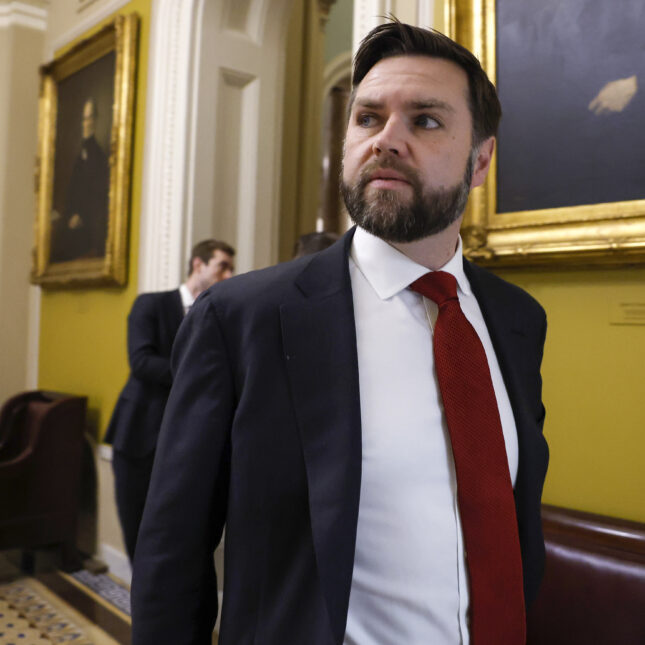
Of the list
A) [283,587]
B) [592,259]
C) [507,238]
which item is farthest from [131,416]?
[283,587]

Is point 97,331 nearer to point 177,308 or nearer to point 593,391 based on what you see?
point 177,308

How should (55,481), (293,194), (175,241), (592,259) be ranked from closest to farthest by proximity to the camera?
1. (592,259)
2. (175,241)
3. (55,481)
4. (293,194)

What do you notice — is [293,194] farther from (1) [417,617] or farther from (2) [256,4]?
(1) [417,617]

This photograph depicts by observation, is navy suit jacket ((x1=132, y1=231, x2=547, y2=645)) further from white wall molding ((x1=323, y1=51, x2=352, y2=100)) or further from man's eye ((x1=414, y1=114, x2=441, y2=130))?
white wall molding ((x1=323, y1=51, x2=352, y2=100))

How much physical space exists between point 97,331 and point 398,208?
4.33 m

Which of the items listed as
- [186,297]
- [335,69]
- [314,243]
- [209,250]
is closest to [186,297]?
[186,297]

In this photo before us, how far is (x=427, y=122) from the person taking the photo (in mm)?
1307

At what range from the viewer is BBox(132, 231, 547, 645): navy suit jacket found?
3.65 feet

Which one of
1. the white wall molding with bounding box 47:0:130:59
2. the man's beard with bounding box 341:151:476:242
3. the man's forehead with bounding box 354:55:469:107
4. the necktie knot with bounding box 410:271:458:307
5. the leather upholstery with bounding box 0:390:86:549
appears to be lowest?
the leather upholstery with bounding box 0:390:86:549

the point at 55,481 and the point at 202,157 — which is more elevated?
the point at 202,157

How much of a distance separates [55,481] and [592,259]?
3975 millimetres

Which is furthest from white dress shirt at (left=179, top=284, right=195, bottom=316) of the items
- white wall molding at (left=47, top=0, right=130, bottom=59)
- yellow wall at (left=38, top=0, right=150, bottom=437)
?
white wall molding at (left=47, top=0, right=130, bottom=59)

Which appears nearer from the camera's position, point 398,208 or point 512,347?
point 398,208

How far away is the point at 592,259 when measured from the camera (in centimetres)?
221
